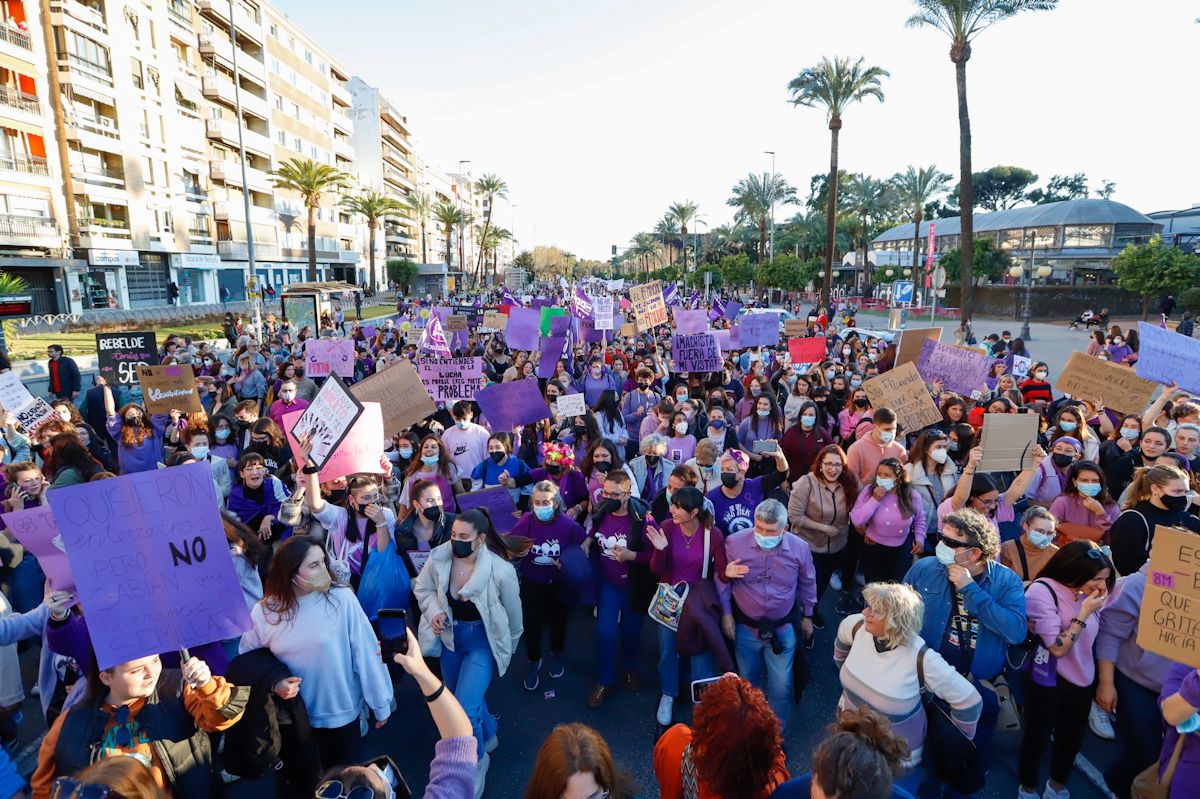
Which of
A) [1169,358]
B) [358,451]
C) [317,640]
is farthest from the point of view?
[1169,358]

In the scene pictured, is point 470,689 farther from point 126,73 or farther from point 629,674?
point 126,73

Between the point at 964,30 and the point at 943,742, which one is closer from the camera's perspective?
the point at 943,742

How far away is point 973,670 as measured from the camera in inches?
131

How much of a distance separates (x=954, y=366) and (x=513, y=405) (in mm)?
6095

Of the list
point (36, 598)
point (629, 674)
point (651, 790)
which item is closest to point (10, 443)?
point (36, 598)

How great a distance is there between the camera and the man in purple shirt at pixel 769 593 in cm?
396

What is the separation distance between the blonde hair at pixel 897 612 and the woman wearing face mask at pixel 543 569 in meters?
2.31

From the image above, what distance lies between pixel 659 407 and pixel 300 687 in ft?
16.8

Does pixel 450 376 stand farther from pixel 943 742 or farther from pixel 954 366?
pixel 943 742

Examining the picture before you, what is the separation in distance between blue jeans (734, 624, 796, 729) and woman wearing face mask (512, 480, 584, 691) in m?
1.33

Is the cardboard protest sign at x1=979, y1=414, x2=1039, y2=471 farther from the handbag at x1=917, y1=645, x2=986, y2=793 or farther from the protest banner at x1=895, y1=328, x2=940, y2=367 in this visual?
the protest banner at x1=895, y1=328, x2=940, y2=367

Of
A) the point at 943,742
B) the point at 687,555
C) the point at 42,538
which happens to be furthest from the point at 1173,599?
the point at 42,538

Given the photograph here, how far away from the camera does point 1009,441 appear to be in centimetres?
561

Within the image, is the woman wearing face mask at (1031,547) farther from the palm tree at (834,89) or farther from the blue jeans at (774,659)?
the palm tree at (834,89)
